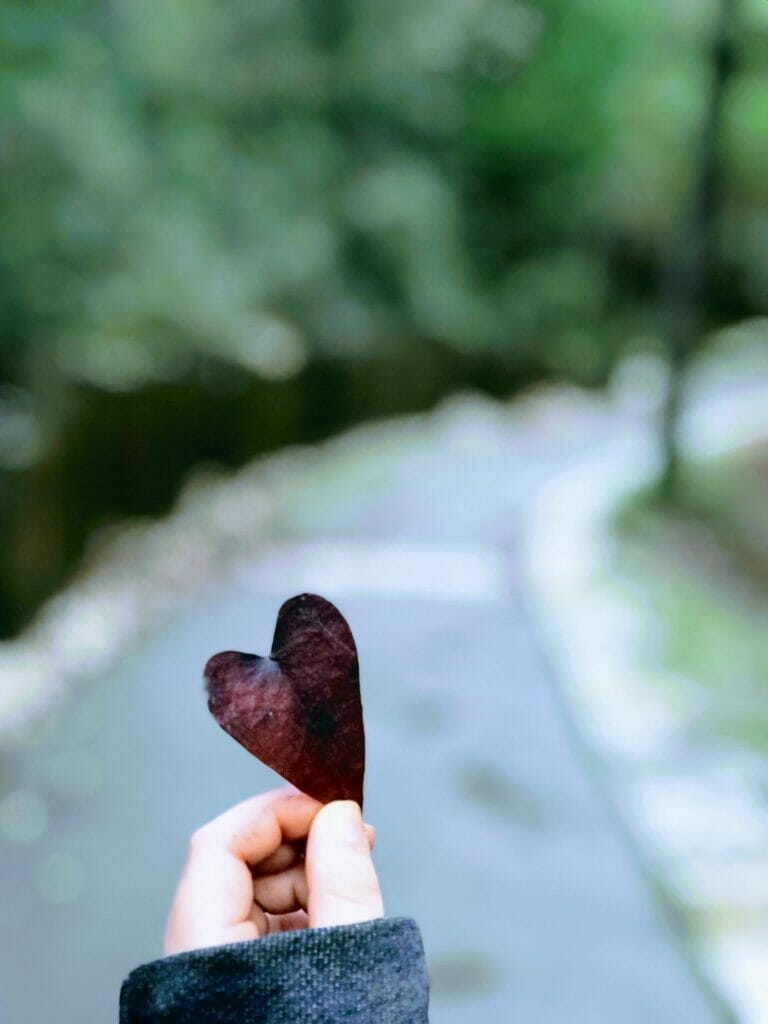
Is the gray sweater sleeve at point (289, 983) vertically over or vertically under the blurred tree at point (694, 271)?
under

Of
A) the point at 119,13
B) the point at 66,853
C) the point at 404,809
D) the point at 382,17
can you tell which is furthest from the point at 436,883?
the point at 382,17

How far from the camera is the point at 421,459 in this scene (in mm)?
6633

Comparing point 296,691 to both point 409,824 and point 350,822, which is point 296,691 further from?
point 409,824

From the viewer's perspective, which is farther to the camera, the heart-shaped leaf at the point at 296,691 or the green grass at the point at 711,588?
the green grass at the point at 711,588

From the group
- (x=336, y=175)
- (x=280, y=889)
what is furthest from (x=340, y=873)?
(x=336, y=175)

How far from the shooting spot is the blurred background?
2.21 metres

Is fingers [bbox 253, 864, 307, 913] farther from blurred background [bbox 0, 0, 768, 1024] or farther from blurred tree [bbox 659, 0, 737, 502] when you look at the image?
blurred tree [bbox 659, 0, 737, 502]

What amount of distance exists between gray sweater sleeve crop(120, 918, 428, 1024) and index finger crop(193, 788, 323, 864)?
12 centimetres

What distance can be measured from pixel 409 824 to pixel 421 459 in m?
4.38

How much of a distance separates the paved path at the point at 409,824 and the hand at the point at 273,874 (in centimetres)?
93

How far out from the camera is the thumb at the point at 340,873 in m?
0.73

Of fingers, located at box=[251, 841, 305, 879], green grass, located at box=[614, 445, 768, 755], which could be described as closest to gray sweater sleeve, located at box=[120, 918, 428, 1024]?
fingers, located at box=[251, 841, 305, 879]

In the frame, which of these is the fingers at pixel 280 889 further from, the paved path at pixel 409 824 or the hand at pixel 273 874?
the paved path at pixel 409 824

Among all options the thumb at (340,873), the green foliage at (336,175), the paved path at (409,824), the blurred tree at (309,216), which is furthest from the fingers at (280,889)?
the green foliage at (336,175)
